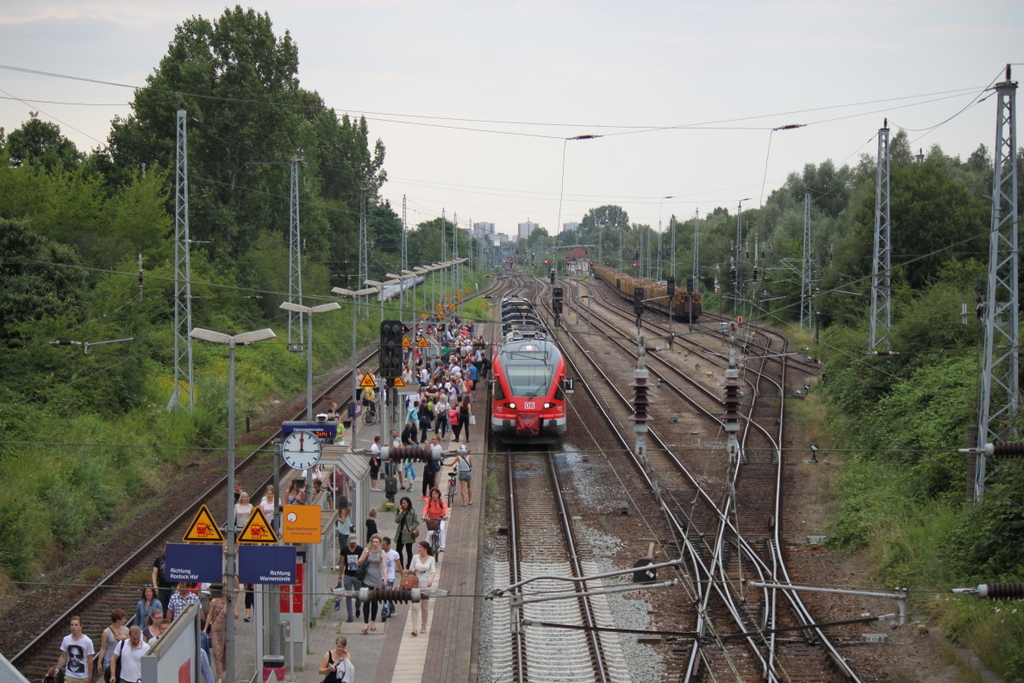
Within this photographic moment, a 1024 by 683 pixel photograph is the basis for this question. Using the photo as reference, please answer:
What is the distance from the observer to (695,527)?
19.2 m

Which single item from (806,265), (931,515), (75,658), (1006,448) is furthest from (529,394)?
(806,265)

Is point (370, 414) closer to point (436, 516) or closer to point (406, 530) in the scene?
point (436, 516)

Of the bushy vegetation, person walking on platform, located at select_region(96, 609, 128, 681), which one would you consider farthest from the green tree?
person walking on platform, located at select_region(96, 609, 128, 681)

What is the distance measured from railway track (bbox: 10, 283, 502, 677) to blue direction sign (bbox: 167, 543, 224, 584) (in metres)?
1.94

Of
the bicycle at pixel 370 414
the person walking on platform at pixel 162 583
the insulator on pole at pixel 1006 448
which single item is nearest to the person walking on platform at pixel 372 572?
the person walking on platform at pixel 162 583

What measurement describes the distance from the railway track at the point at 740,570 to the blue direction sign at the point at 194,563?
5387mm

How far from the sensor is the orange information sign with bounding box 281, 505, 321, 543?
1252 cm

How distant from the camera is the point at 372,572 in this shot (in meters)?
13.7

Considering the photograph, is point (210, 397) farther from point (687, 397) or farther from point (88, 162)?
point (88, 162)

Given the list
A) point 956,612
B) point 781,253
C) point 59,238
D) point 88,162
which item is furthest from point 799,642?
point 781,253

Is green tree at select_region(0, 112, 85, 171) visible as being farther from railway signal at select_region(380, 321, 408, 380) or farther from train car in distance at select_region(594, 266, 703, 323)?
railway signal at select_region(380, 321, 408, 380)

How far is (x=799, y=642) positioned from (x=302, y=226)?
47.8m

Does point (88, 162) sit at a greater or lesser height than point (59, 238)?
greater

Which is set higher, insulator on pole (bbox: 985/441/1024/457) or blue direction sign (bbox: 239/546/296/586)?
insulator on pole (bbox: 985/441/1024/457)
